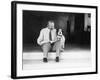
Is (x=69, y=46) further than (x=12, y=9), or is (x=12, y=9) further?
(x=69, y=46)

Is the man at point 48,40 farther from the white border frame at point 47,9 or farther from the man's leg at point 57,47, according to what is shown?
the white border frame at point 47,9

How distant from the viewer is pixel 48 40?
1626 mm

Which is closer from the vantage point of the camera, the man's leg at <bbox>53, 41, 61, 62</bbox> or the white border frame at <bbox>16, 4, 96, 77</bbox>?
the white border frame at <bbox>16, 4, 96, 77</bbox>

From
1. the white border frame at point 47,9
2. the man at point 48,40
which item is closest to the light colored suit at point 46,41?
the man at point 48,40

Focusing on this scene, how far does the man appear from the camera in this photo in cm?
161

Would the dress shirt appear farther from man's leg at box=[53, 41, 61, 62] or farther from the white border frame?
the white border frame

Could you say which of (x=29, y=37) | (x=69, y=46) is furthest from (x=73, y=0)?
(x=29, y=37)

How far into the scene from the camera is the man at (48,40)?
5.27 ft

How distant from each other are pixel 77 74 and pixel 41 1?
0.72 m

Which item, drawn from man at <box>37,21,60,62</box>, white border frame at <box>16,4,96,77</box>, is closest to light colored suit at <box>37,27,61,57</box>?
man at <box>37,21,60,62</box>

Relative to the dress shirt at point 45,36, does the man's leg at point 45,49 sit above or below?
below

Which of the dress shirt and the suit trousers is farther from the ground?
the dress shirt

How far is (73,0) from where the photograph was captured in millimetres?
1715
